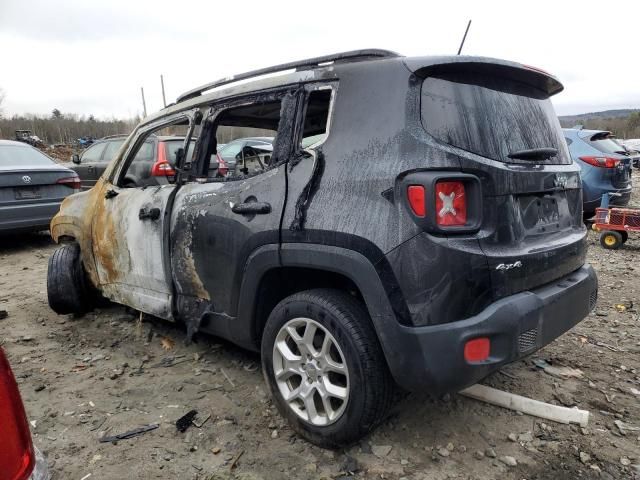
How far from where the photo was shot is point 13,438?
1311mm

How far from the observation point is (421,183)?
6.28 ft

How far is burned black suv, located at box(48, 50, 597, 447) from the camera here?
1.93m

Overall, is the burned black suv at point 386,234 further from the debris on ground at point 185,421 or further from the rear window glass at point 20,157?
the rear window glass at point 20,157

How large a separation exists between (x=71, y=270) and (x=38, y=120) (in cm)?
5071

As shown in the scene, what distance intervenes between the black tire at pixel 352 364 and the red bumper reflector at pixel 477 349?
1.26ft

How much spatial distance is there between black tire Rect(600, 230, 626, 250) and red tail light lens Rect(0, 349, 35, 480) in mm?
7320

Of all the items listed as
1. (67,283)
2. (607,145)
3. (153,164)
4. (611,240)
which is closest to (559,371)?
(153,164)

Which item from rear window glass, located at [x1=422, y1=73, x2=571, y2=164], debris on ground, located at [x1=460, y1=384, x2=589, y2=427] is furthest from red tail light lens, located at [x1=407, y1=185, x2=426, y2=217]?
debris on ground, located at [x1=460, y1=384, x2=589, y2=427]

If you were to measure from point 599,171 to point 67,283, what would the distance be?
24.1 feet

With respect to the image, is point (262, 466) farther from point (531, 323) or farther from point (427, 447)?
point (531, 323)

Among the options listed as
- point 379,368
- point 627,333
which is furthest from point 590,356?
point 379,368

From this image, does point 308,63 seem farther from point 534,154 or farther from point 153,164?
point 153,164

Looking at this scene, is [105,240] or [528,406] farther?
[105,240]

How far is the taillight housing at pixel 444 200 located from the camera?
1901 mm
